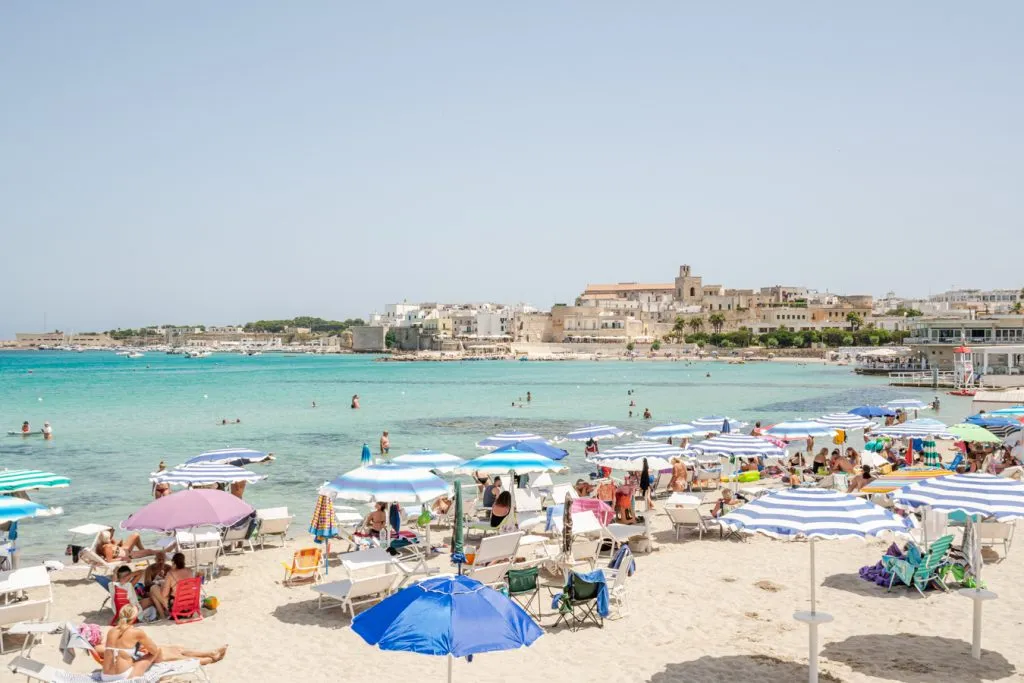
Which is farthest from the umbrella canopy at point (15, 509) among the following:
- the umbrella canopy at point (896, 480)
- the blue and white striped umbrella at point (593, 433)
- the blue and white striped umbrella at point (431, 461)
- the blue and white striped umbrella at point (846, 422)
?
the blue and white striped umbrella at point (846, 422)

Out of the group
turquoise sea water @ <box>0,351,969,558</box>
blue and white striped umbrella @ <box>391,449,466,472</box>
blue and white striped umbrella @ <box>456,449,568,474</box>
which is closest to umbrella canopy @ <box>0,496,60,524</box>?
turquoise sea water @ <box>0,351,969,558</box>

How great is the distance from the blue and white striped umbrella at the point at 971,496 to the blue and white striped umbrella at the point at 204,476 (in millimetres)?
7789

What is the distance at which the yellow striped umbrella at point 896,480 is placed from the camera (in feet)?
36.6

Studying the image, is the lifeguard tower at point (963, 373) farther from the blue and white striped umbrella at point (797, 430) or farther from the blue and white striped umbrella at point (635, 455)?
the blue and white striped umbrella at point (635, 455)

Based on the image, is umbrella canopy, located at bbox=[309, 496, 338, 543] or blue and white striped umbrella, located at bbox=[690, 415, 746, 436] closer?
umbrella canopy, located at bbox=[309, 496, 338, 543]

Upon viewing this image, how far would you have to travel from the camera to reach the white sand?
6.68 meters

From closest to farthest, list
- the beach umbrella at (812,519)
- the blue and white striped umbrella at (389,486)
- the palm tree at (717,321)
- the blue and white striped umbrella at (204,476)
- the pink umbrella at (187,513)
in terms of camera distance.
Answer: the beach umbrella at (812,519) < the pink umbrella at (187,513) < the blue and white striped umbrella at (389,486) < the blue and white striped umbrella at (204,476) < the palm tree at (717,321)

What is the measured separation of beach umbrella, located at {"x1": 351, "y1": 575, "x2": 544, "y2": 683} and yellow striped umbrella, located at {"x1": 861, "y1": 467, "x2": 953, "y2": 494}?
7.72 metres

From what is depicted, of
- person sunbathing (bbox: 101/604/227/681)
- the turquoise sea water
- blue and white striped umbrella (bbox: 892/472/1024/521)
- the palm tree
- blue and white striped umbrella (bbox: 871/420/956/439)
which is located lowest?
the turquoise sea water

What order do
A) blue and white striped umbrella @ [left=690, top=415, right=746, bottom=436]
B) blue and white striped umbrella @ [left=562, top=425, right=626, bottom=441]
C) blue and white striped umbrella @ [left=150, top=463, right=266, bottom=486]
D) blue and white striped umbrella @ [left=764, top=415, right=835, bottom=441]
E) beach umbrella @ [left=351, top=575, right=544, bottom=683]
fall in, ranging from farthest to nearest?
blue and white striped umbrella @ [left=690, top=415, right=746, bottom=436]
blue and white striped umbrella @ [left=562, top=425, right=626, bottom=441]
blue and white striped umbrella @ [left=764, top=415, right=835, bottom=441]
blue and white striped umbrella @ [left=150, top=463, right=266, bottom=486]
beach umbrella @ [left=351, top=575, right=544, bottom=683]

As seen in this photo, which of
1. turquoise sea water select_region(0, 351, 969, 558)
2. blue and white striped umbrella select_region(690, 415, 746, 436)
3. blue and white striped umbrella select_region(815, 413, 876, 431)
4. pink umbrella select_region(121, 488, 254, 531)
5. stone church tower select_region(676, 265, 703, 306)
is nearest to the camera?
pink umbrella select_region(121, 488, 254, 531)

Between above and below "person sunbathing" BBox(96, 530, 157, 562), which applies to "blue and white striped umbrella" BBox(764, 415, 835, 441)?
above

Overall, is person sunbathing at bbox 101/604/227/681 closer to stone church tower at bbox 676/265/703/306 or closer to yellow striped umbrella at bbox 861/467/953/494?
yellow striped umbrella at bbox 861/467/953/494

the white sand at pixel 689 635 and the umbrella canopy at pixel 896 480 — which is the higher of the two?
the umbrella canopy at pixel 896 480
